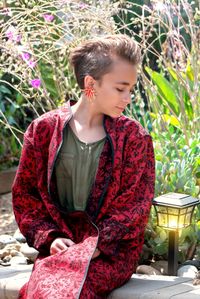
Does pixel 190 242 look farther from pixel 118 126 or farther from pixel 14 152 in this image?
pixel 14 152

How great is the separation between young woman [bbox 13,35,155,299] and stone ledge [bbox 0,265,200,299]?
0.06 meters

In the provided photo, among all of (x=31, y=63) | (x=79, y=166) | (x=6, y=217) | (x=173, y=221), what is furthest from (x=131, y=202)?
(x=6, y=217)

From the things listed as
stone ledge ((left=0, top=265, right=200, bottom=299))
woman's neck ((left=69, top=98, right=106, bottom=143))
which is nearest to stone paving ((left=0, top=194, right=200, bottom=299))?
stone ledge ((left=0, top=265, right=200, bottom=299))

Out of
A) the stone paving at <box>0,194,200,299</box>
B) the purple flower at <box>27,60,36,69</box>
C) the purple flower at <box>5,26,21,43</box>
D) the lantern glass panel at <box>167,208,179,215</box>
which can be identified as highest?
the purple flower at <box>5,26,21,43</box>

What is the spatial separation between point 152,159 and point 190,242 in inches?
28.9

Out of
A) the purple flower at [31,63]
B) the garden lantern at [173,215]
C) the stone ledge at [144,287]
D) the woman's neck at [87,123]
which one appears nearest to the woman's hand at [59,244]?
the stone ledge at [144,287]

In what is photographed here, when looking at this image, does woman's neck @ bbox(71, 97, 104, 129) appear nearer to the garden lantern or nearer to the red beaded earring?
the red beaded earring

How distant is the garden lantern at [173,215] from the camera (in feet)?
12.7

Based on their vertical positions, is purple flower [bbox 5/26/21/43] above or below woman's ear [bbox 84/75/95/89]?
above

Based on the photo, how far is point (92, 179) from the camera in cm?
361

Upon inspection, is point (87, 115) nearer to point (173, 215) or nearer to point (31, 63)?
point (173, 215)

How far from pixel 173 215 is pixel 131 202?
1.17 ft

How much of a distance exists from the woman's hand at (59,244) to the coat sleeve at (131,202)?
0.48ft

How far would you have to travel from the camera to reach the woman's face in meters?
3.52
